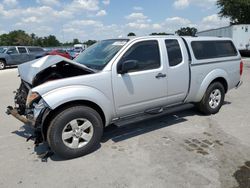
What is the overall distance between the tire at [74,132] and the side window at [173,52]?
1.88 m

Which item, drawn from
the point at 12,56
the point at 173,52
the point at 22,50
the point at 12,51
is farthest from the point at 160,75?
the point at 22,50

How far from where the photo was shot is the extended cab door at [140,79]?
448cm

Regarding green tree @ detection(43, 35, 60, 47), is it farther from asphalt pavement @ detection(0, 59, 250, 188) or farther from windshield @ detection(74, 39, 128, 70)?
asphalt pavement @ detection(0, 59, 250, 188)

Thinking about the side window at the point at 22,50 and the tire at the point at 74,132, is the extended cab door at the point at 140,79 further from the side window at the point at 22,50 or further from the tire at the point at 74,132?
the side window at the point at 22,50

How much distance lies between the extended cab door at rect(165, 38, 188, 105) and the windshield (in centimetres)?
99

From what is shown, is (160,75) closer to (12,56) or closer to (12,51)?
(12,56)

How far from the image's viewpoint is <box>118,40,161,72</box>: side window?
4.70 m

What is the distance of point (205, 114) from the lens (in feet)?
20.7

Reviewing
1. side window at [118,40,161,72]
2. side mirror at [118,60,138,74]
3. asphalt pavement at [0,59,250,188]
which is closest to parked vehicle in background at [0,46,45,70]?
asphalt pavement at [0,59,250,188]

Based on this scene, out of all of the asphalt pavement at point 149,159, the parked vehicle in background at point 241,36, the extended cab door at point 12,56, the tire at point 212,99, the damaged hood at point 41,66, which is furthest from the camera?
the parked vehicle in background at point 241,36

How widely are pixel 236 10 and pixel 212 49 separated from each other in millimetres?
38148

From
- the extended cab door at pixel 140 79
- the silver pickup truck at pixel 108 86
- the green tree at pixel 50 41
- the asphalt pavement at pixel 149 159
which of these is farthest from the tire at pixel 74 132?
the green tree at pixel 50 41

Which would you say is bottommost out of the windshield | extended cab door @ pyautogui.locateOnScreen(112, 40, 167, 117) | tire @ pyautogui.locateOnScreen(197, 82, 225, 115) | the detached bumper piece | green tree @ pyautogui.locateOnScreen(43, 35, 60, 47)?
tire @ pyautogui.locateOnScreen(197, 82, 225, 115)

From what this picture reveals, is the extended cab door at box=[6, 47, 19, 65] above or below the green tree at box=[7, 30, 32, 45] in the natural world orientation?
below
